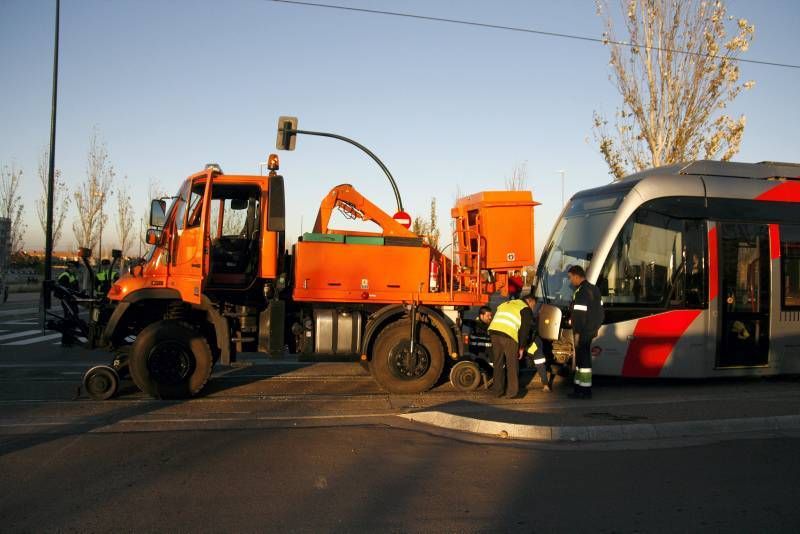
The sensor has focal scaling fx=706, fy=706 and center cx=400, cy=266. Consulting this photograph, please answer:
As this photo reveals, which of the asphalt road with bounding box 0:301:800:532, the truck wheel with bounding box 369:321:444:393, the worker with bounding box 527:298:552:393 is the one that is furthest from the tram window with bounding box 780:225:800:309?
the truck wheel with bounding box 369:321:444:393

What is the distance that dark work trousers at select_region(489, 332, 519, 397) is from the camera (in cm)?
954

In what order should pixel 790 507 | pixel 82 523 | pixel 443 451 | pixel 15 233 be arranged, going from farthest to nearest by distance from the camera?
pixel 15 233
pixel 443 451
pixel 790 507
pixel 82 523

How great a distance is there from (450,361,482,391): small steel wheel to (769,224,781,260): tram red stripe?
488 centimetres

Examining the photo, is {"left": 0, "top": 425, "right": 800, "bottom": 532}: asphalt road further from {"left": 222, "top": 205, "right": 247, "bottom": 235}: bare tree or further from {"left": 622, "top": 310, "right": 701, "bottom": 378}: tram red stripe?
{"left": 222, "top": 205, "right": 247, "bottom": 235}: bare tree

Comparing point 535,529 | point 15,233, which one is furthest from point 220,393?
point 15,233

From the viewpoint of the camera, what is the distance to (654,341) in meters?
10.2

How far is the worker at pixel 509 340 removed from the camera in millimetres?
9500

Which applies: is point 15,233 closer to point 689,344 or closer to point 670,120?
point 670,120

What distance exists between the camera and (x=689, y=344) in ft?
33.7

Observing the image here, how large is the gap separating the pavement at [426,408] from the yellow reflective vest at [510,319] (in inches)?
37.1

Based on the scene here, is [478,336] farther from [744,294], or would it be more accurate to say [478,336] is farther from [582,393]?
[744,294]

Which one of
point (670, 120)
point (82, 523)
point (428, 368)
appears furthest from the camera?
point (670, 120)

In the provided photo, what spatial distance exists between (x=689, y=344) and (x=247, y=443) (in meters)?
6.58

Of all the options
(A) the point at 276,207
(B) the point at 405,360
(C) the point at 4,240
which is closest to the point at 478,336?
(B) the point at 405,360
